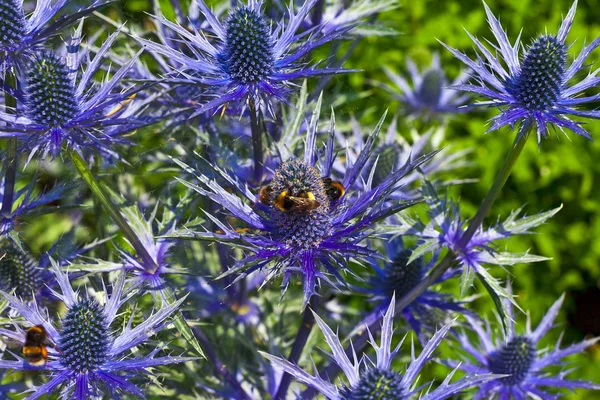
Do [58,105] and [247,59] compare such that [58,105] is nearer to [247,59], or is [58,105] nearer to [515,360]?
[247,59]

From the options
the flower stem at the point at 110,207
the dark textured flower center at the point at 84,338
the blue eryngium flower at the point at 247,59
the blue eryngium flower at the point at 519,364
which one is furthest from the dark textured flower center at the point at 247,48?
the blue eryngium flower at the point at 519,364

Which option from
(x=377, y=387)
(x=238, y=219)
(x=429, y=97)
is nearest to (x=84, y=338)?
(x=238, y=219)

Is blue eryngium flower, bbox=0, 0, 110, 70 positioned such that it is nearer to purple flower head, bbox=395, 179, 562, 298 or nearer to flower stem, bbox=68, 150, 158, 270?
flower stem, bbox=68, 150, 158, 270

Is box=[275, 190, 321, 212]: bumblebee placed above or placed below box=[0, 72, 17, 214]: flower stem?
above

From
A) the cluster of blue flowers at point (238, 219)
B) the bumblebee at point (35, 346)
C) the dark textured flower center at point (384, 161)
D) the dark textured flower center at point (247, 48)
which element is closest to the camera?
the bumblebee at point (35, 346)

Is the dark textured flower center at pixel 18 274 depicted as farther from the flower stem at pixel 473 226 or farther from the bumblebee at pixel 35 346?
the flower stem at pixel 473 226

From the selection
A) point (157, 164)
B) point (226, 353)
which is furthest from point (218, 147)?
point (226, 353)

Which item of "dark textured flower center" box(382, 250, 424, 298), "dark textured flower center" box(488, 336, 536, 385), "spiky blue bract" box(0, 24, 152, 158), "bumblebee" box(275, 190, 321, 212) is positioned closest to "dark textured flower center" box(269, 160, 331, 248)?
"bumblebee" box(275, 190, 321, 212)
